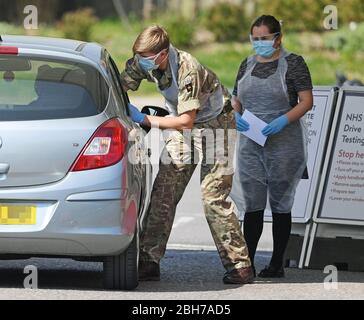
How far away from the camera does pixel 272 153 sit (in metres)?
9.10

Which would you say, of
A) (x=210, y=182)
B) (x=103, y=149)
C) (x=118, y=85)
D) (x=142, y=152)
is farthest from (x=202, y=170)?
(x=103, y=149)

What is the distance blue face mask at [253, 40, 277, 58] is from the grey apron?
0.37ft

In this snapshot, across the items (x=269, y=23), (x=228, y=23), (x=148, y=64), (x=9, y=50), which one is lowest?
(x=228, y=23)

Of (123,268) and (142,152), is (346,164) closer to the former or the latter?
(142,152)

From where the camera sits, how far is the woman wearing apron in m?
9.03

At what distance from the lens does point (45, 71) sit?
8109mm

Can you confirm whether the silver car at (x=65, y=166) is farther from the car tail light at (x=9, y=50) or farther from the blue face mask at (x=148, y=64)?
the blue face mask at (x=148, y=64)

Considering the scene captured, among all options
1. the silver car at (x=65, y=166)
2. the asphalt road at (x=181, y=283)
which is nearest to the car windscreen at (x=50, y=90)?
the silver car at (x=65, y=166)

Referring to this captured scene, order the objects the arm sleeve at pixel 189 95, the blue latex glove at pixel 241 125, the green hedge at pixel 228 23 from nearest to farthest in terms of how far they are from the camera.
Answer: the arm sleeve at pixel 189 95
the blue latex glove at pixel 241 125
the green hedge at pixel 228 23

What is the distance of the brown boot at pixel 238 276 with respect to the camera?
28.9ft

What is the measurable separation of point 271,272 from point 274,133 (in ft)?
3.18

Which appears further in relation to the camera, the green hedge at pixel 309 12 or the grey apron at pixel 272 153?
the green hedge at pixel 309 12
